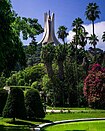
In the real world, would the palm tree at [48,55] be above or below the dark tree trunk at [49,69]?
above

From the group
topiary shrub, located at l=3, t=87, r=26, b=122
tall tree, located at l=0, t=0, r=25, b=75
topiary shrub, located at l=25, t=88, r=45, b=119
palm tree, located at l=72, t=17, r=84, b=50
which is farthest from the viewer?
palm tree, located at l=72, t=17, r=84, b=50

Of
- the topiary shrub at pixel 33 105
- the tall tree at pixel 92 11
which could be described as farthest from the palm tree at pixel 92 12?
the topiary shrub at pixel 33 105

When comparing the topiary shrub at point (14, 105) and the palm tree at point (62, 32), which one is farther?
the palm tree at point (62, 32)

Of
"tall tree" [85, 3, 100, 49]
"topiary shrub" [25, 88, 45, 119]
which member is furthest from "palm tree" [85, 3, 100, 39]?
"topiary shrub" [25, 88, 45, 119]

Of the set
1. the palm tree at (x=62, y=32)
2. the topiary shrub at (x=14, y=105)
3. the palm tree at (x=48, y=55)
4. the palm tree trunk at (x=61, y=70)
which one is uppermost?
the palm tree at (x=62, y=32)

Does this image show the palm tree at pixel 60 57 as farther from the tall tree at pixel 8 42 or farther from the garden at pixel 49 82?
the tall tree at pixel 8 42

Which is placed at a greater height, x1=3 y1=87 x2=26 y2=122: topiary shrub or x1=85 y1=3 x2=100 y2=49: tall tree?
x1=85 y1=3 x2=100 y2=49: tall tree

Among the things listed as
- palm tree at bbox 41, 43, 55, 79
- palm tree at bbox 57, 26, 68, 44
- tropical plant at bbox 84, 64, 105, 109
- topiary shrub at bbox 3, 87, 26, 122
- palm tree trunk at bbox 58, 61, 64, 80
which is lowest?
topiary shrub at bbox 3, 87, 26, 122

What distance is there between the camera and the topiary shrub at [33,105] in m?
34.9

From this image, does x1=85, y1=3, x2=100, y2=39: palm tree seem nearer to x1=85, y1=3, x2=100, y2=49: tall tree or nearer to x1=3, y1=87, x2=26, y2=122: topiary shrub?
x1=85, y1=3, x2=100, y2=49: tall tree

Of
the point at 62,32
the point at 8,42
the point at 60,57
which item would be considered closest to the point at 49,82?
the point at 60,57

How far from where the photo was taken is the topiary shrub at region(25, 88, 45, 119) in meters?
34.9

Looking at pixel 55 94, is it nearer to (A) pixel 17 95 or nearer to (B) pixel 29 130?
(A) pixel 17 95

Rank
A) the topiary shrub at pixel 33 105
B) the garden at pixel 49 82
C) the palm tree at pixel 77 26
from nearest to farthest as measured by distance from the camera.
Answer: the garden at pixel 49 82, the topiary shrub at pixel 33 105, the palm tree at pixel 77 26
